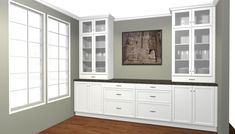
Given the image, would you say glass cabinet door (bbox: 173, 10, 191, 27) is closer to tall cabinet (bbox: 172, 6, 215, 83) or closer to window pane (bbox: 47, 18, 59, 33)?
tall cabinet (bbox: 172, 6, 215, 83)

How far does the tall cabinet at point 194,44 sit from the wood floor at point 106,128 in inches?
42.9

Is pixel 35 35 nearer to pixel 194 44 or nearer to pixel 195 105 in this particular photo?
pixel 194 44

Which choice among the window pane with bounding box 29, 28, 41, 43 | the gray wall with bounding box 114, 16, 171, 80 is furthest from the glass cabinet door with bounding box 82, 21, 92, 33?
the window pane with bounding box 29, 28, 41, 43

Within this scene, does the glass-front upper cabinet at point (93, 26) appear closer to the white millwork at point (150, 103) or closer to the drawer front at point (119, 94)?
the white millwork at point (150, 103)

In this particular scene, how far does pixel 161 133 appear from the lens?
3123 mm

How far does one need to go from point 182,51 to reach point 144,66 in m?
1.01

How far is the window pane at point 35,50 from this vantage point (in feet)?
10.2

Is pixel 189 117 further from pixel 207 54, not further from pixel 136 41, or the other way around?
pixel 136 41

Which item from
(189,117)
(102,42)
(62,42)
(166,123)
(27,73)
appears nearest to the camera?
(27,73)

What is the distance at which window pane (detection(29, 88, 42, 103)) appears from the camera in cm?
313

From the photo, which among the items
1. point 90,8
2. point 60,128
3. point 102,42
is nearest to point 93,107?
point 60,128

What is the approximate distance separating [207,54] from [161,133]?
1868 mm

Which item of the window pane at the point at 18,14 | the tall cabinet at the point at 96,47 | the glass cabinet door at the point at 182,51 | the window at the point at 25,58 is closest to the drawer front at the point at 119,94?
the tall cabinet at the point at 96,47

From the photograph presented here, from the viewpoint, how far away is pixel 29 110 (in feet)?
9.56
